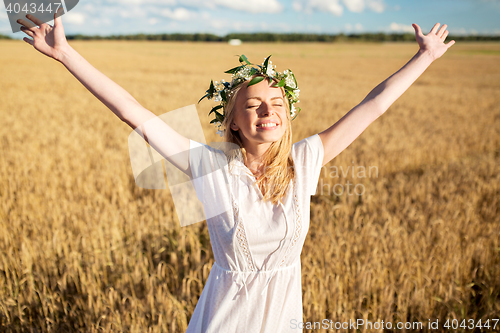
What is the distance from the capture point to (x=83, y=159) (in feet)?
16.0

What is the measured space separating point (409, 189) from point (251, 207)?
357cm

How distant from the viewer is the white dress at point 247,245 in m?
1.16

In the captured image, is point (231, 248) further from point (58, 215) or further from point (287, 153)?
point (58, 215)

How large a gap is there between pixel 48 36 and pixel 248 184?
33.2 inches

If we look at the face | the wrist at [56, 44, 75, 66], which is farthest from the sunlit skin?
the wrist at [56, 44, 75, 66]

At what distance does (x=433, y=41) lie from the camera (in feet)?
4.52

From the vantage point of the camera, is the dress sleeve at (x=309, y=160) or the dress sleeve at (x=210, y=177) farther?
the dress sleeve at (x=309, y=160)

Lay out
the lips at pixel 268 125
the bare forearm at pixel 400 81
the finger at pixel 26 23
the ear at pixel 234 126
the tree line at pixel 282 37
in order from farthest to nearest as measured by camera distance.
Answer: the tree line at pixel 282 37 → the bare forearm at pixel 400 81 → the ear at pixel 234 126 → the lips at pixel 268 125 → the finger at pixel 26 23

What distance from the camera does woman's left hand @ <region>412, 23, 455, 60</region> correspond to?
4.50 feet

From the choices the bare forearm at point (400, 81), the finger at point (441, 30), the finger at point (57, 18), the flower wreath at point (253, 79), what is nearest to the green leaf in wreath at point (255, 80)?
the flower wreath at point (253, 79)

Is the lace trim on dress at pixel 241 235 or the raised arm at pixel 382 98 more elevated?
the raised arm at pixel 382 98

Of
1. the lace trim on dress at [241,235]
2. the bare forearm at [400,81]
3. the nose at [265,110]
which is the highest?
the bare forearm at [400,81]

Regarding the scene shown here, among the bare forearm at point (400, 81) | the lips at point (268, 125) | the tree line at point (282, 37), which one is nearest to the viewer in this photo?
the lips at point (268, 125)

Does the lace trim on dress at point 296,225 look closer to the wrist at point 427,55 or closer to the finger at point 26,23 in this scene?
the wrist at point 427,55
